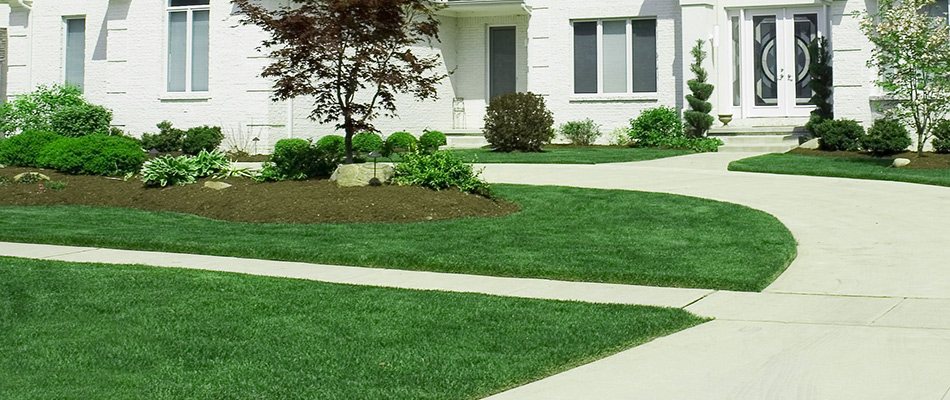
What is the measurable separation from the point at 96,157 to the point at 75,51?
10824 millimetres

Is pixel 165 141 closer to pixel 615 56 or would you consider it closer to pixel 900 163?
pixel 615 56

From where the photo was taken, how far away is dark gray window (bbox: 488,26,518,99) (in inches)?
1045

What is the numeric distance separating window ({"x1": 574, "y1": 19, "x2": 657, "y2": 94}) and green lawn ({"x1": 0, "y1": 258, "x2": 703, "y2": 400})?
17.5m

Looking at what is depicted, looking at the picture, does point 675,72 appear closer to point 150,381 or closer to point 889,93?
point 889,93

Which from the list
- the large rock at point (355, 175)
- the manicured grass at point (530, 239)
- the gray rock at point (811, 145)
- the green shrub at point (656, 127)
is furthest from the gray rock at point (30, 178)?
the gray rock at point (811, 145)

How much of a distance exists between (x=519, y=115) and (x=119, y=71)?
9507mm

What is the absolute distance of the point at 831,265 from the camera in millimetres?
9500

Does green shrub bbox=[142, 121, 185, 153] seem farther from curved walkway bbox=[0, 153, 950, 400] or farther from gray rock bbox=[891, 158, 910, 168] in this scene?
gray rock bbox=[891, 158, 910, 168]

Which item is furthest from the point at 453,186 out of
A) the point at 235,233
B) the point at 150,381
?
the point at 150,381

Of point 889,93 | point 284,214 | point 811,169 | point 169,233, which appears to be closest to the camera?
point 169,233

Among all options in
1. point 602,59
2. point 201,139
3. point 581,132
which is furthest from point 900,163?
point 201,139

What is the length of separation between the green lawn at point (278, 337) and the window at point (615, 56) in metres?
17.5

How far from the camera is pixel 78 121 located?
23.1 metres

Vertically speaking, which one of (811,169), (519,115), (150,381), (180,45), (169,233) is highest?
(180,45)
